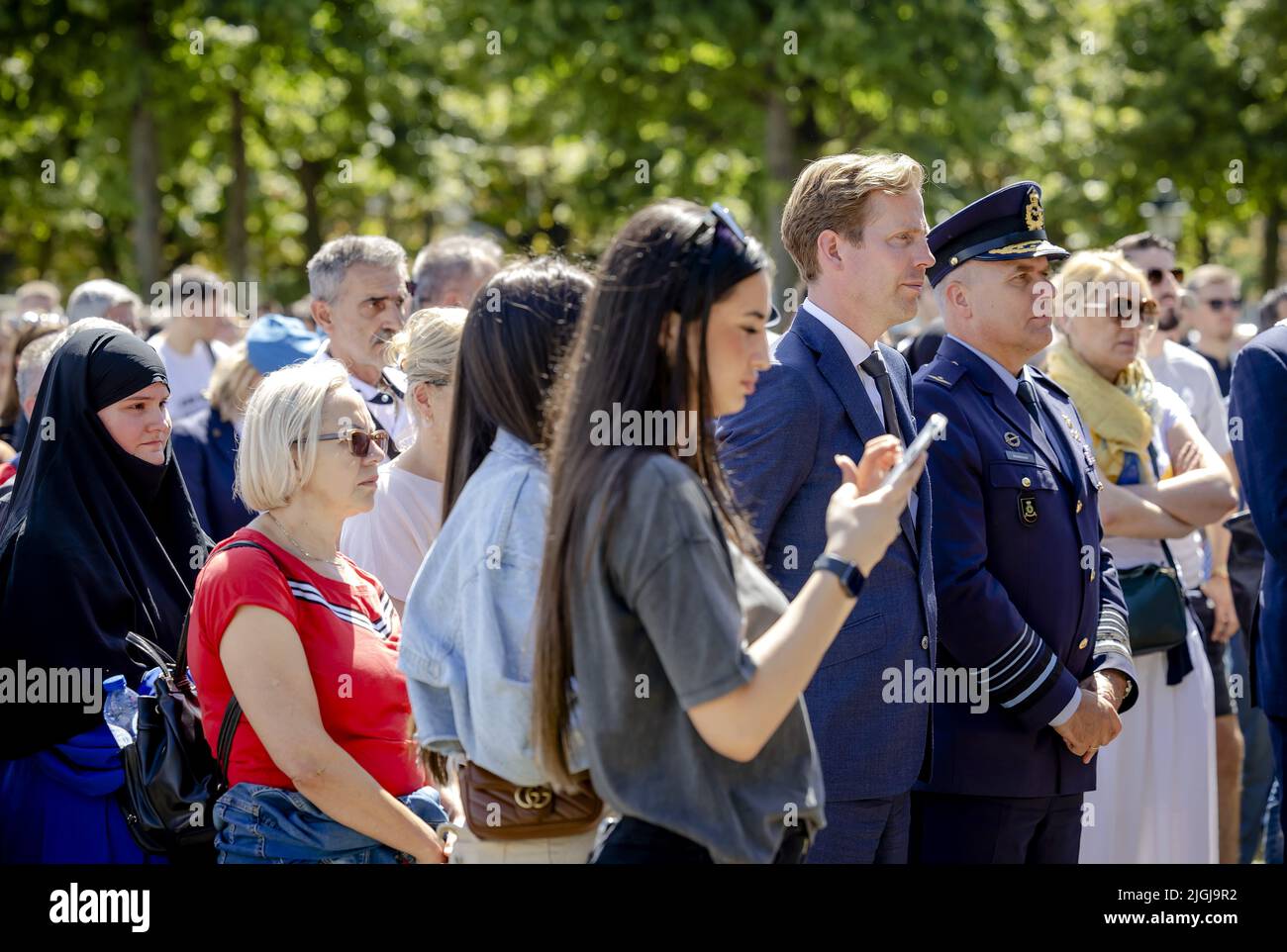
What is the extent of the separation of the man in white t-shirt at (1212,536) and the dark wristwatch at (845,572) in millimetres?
3883

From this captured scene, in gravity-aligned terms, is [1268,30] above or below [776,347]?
above

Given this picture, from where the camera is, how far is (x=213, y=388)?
20.3 ft

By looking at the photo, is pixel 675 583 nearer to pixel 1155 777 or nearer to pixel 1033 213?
pixel 1033 213

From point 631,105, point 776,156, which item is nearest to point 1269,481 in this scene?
point 776,156

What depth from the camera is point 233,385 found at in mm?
6113

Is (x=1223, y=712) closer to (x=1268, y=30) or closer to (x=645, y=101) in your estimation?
(x=645, y=101)

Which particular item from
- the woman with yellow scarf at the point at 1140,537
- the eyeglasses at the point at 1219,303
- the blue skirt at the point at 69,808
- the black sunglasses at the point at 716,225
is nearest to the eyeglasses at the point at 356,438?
the blue skirt at the point at 69,808

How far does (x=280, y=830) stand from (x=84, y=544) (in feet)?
3.57

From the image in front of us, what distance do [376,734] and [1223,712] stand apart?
4.10 metres

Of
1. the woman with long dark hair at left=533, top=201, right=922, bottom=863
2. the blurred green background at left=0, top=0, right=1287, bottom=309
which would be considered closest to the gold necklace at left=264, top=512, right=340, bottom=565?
the woman with long dark hair at left=533, top=201, right=922, bottom=863

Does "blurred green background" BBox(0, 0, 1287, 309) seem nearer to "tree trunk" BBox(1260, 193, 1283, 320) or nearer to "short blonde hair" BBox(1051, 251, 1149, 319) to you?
"tree trunk" BBox(1260, 193, 1283, 320)

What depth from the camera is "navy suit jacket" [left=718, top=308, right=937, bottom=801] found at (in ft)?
11.0

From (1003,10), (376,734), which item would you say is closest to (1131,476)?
(376,734)

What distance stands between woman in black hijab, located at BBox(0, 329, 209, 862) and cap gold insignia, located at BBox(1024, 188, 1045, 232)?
8.18 feet
